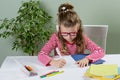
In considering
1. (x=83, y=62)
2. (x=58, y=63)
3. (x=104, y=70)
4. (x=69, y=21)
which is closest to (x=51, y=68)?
(x=58, y=63)

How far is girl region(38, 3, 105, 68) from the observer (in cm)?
149

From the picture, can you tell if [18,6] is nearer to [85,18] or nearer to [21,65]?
[85,18]

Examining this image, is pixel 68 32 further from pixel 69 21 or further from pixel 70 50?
pixel 70 50

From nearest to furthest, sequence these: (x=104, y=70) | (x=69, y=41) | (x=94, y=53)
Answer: (x=104, y=70)
(x=94, y=53)
(x=69, y=41)

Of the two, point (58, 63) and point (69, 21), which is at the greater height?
point (69, 21)

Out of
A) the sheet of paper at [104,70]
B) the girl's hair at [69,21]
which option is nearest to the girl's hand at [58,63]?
the sheet of paper at [104,70]

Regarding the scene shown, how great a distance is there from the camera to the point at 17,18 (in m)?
2.56

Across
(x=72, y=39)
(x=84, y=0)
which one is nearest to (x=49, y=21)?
(x=84, y=0)

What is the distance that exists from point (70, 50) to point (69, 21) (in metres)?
0.27

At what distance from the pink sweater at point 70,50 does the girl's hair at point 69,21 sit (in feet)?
0.12

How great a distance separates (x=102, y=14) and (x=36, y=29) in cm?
82

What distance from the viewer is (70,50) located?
5.85 feet

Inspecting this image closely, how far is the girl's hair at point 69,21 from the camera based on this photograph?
1628mm

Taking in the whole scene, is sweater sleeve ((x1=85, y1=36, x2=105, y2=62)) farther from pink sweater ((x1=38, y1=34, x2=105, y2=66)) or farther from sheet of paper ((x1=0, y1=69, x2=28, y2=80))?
sheet of paper ((x1=0, y1=69, x2=28, y2=80))
